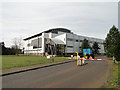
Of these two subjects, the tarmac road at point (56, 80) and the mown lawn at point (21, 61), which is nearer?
the tarmac road at point (56, 80)

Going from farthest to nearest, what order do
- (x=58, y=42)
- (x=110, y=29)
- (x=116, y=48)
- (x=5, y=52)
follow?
(x=5, y=52), (x=58, y=42), (x=110, y=29), (x=116, y=48)

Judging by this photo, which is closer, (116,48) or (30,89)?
(30,89)

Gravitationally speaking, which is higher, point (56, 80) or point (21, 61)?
point (56, 80)

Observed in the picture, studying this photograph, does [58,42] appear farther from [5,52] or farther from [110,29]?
[5,52]

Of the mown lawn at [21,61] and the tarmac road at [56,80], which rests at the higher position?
the tarmac road at [56,80]

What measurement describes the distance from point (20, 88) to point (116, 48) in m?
15.0

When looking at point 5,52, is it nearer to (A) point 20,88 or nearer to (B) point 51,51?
(B) point 51,51

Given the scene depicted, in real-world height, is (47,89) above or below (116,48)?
below

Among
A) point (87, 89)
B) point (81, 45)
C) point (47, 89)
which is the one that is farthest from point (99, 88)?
point (81, 45)

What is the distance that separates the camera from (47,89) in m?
5.41

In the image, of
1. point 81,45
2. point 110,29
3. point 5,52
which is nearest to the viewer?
→ point 110,29

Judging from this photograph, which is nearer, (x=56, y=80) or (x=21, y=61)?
(x=56, y=80)

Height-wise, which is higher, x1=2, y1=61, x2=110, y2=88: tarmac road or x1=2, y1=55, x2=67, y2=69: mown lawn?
x1=2, y1=61, x2=110, y2=88: tarmac road

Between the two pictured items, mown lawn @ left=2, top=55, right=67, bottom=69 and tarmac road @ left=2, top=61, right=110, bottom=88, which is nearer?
tarmac road @ left=2, top=61, right=110, bottom=88
